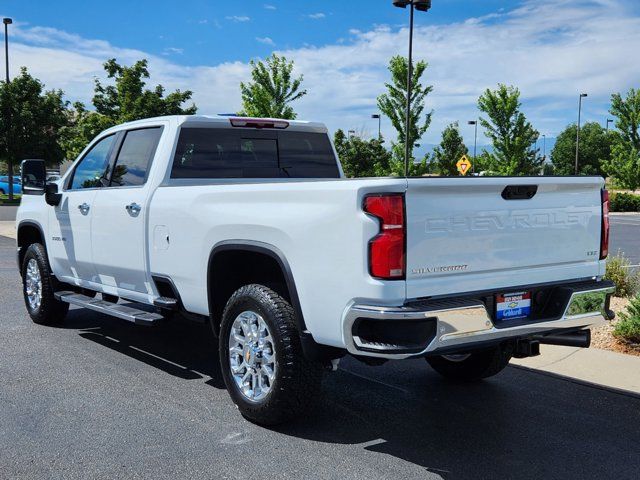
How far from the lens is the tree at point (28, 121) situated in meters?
35.1

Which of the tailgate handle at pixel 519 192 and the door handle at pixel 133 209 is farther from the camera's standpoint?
the door handle at pixel 133 209

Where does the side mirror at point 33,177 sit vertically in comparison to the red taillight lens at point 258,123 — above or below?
below

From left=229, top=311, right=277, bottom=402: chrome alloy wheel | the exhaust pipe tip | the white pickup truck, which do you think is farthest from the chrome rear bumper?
left=229, top=311, right=277, bottom=402: chrome alloy wheel

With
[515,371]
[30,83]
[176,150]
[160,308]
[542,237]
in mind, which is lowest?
[515,371]

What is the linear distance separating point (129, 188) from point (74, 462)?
252 centimetres

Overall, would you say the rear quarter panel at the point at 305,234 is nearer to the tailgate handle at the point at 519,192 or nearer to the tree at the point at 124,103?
the tailgate handle at the point at 519,192

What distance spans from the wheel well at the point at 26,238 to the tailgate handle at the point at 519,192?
5.46m

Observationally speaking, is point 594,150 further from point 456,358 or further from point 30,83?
point 456,358

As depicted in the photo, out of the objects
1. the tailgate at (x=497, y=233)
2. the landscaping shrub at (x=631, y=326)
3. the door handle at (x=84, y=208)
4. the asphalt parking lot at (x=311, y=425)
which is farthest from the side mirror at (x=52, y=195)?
the landscaping shrub at (x=631, y=326)

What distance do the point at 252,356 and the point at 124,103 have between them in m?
22.3

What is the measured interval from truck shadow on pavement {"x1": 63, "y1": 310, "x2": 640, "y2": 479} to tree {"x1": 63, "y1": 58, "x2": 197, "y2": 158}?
65.7 feet

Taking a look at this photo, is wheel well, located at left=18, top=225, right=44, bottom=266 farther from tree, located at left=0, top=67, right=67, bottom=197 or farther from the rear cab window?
tree, located at left=0, top=67, right=67, bottom=197

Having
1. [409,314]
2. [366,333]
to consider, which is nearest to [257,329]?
[366,333]

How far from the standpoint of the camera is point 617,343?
6492mm
